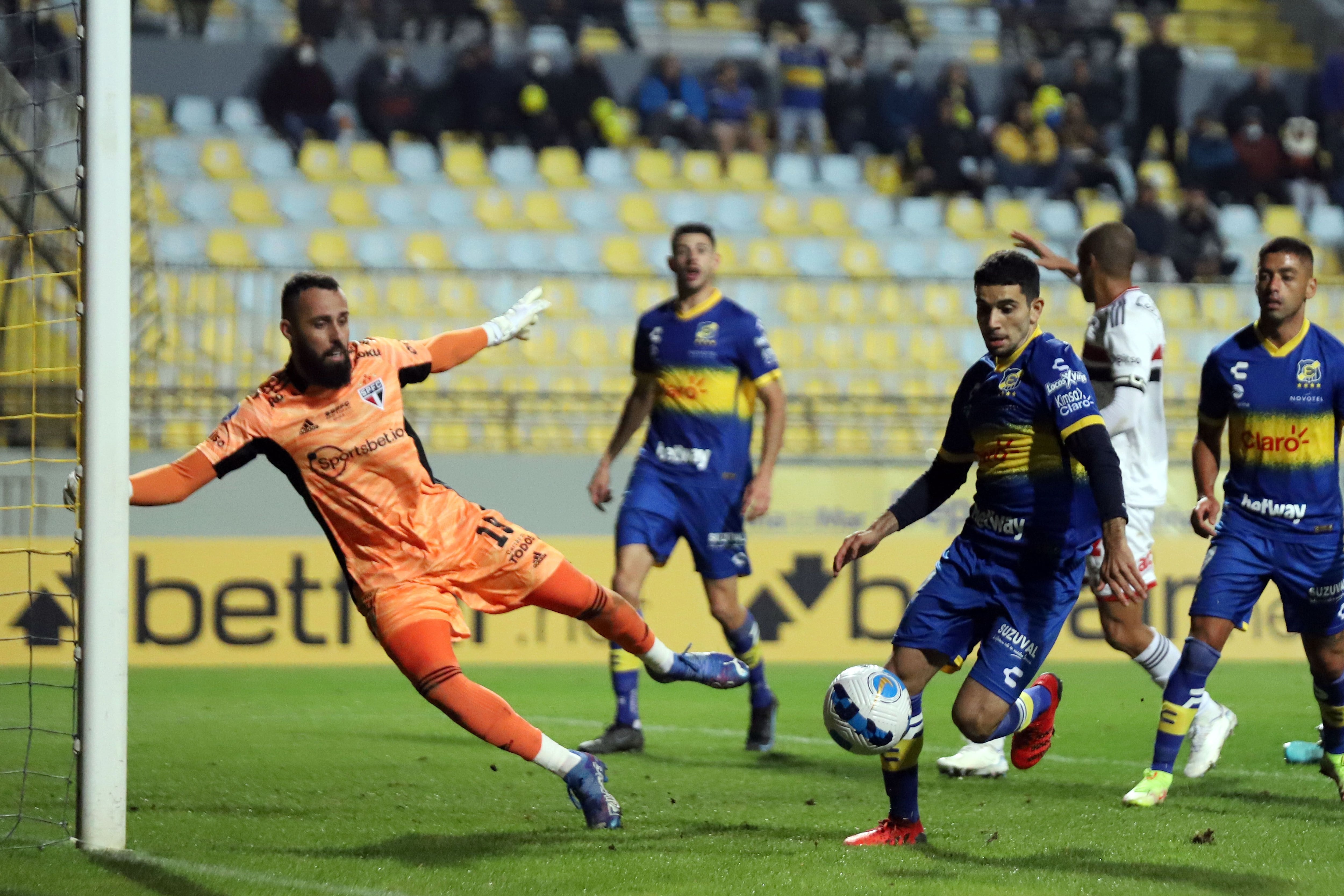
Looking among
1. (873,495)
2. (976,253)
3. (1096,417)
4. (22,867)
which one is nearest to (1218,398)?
(1096,417)

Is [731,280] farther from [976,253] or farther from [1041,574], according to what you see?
[1041,574]

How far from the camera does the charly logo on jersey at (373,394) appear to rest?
215 inches

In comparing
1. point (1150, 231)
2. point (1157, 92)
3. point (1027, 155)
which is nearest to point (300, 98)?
point (1027, 155)

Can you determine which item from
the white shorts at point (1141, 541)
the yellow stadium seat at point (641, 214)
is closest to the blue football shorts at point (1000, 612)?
the white shorts at point (1141, 541)

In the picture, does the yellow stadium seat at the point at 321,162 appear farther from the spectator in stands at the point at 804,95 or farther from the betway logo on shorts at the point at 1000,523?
the betway logo on shorts at the point at 1000,523

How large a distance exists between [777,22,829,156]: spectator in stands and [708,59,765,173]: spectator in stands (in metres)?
0.45

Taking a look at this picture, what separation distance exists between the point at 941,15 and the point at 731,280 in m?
7.60

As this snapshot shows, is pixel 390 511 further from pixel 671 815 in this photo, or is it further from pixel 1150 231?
pixel 1150 231

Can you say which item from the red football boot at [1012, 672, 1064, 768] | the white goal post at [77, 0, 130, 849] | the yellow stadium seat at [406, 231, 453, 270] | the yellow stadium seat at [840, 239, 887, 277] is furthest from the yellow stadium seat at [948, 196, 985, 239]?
the white goal post at [77, 0, 130, 849]

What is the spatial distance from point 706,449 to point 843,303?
657 centimetres

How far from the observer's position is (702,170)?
1786cm

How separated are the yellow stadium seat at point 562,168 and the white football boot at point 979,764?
11.4 meters

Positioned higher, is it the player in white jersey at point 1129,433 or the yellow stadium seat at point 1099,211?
the yellow stadium seat at point 1099,211

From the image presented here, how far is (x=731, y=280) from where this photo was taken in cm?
1445
